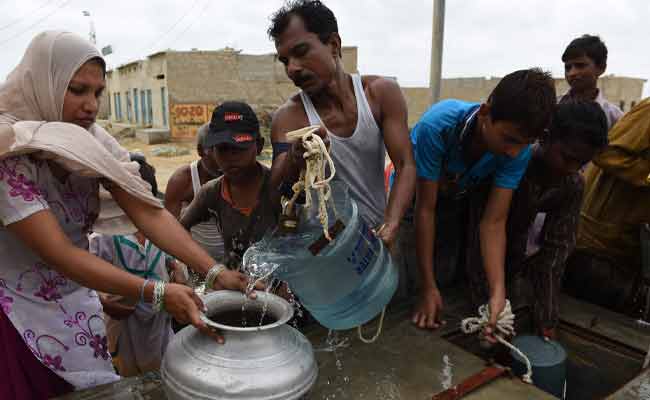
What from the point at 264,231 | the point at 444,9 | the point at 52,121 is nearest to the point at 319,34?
the point at 264,231

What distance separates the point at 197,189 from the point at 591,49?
2.92 meters

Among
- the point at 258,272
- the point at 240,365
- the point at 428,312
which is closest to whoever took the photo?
the point at 240,365

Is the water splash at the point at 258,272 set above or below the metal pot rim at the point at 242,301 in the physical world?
above

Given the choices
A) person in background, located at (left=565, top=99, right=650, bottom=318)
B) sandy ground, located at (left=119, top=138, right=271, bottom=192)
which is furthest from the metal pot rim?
sandy ground, located at (left=119, top=138, right=271, bottom=192)

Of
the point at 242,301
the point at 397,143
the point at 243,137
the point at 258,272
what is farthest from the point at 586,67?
the point at 242,301

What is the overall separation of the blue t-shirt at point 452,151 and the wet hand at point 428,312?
0.56 metres

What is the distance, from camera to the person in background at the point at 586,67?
328cm

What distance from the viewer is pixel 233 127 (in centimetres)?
233

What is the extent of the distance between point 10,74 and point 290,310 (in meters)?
1.21

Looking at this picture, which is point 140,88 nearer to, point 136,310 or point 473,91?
point 473,91

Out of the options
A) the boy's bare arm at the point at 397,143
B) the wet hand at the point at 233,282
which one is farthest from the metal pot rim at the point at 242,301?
the boy's bare arm at the point at 397,143

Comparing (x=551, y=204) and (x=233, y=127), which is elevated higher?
(x=233, y=127)

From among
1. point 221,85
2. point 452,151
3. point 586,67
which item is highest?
point 221,85

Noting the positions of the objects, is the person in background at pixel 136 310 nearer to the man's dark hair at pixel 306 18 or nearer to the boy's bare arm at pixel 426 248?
the man's dark hair at pixel 306 18
